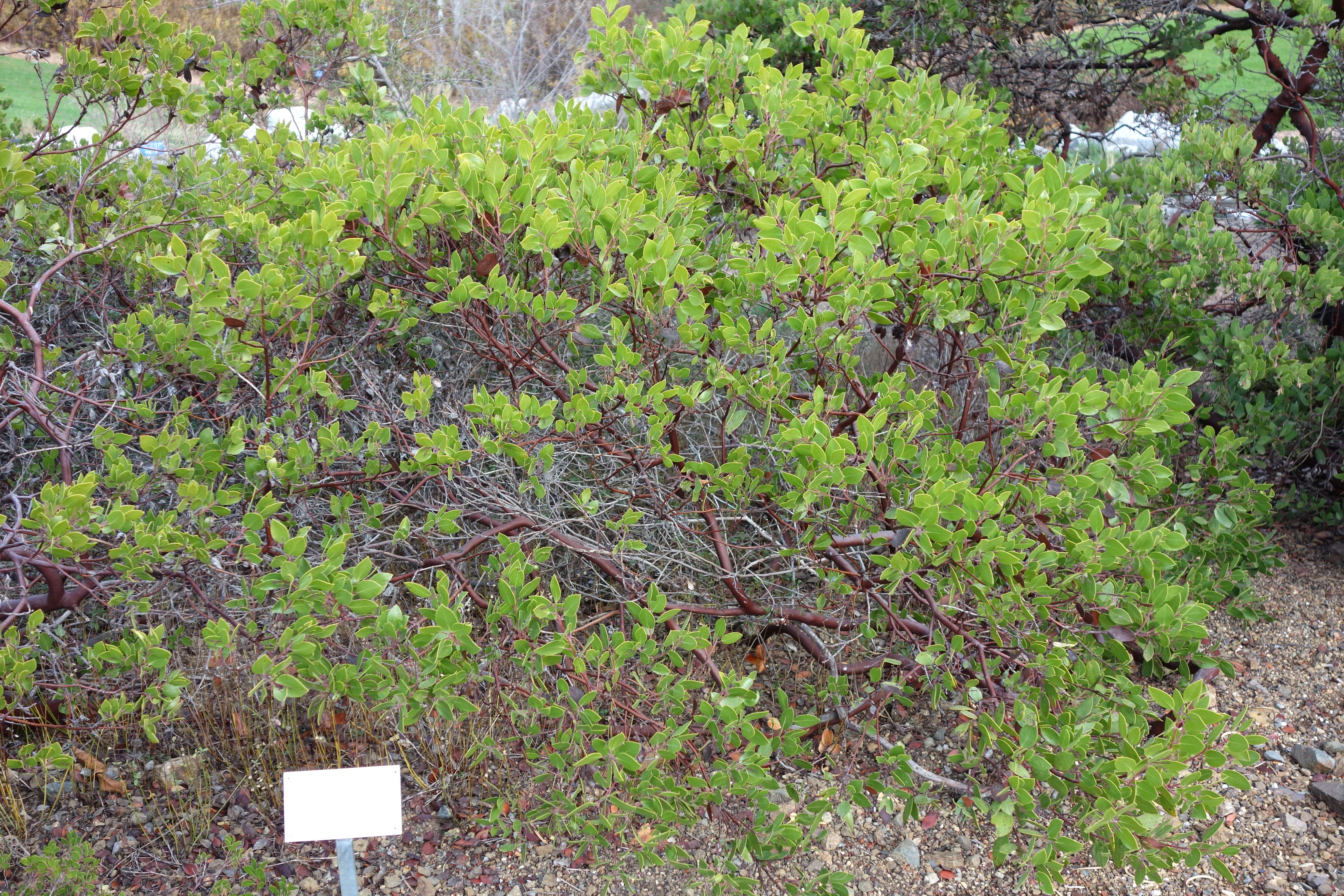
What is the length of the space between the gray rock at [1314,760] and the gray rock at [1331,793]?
0.05m

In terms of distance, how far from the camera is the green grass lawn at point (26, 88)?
10516mm

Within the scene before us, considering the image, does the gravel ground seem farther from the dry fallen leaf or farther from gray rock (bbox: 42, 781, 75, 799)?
the dry fallen leaf

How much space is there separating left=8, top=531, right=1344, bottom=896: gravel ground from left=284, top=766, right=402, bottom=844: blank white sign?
576 mm

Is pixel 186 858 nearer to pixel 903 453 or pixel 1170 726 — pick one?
pixel 903 453

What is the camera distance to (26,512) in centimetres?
248

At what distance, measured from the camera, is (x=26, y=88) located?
1398cm

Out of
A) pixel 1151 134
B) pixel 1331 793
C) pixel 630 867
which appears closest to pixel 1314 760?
pixel 1331 793

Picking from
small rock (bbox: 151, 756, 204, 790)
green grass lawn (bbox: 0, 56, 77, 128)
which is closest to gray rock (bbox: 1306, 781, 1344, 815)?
small rock (bbox: 151, 756, 204, 790)

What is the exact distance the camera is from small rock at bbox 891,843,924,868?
2258mm

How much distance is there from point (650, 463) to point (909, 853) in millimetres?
1141

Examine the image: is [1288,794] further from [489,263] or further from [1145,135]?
[1145,135]

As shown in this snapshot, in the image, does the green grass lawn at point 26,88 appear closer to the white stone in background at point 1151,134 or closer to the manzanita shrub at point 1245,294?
the white stone in background at point 1151,134

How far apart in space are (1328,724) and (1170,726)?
4.62 feet

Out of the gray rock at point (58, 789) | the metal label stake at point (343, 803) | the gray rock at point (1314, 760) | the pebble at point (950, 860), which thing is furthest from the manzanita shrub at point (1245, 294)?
the gray rock at point (58, 789)
